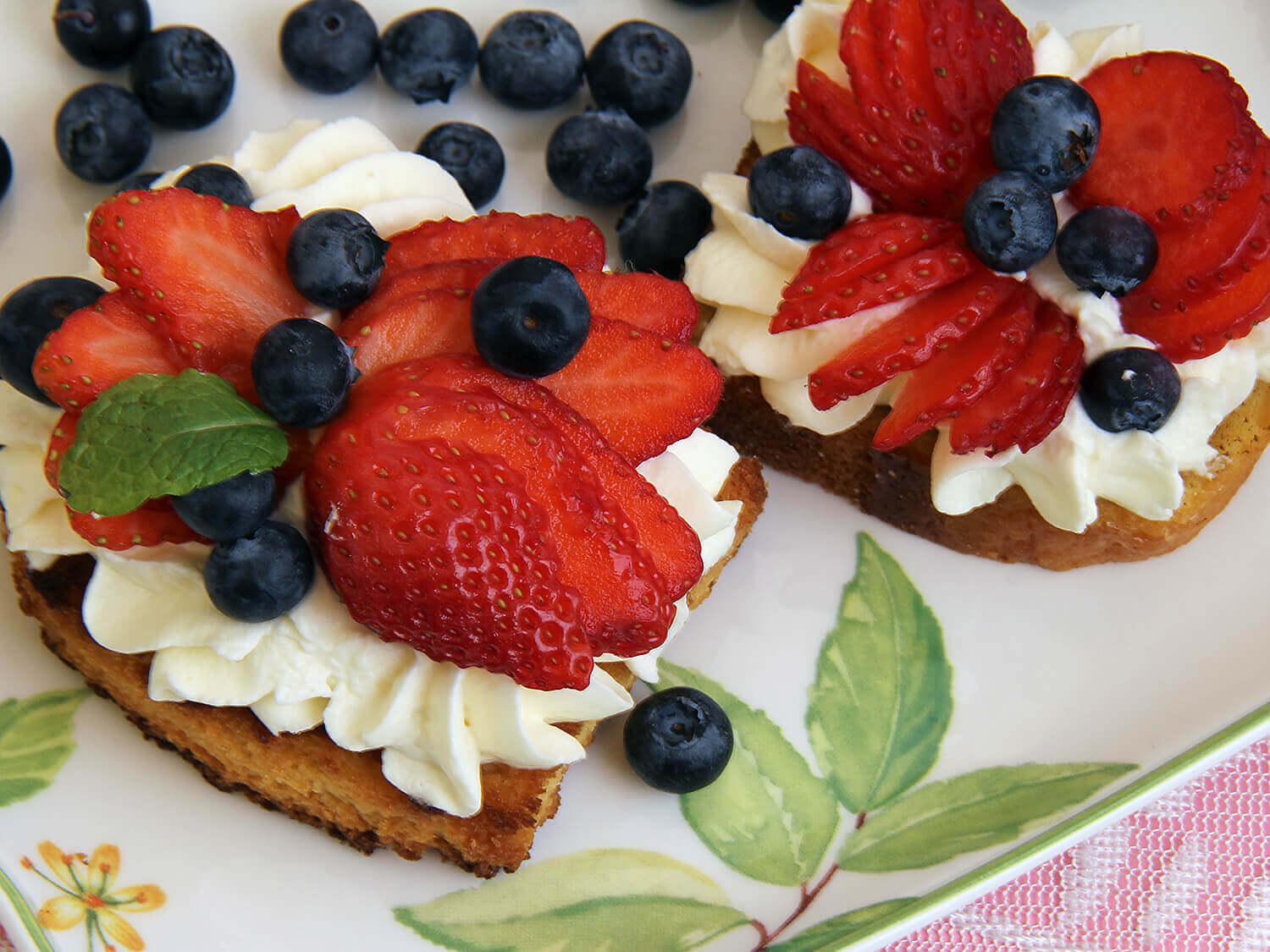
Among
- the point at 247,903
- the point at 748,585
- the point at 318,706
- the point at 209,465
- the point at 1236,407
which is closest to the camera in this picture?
the point at 209,465

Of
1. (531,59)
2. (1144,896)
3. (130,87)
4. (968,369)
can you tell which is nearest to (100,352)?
(130,87)

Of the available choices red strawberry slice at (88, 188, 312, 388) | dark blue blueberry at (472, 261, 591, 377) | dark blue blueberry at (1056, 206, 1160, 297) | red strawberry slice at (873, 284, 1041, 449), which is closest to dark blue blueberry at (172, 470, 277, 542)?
red strawberry slice at (88, 188, 312, 388)

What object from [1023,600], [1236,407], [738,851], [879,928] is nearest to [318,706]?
[738,851]

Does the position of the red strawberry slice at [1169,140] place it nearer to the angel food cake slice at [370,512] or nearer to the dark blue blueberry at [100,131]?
the angel food cake slice at [370,512]

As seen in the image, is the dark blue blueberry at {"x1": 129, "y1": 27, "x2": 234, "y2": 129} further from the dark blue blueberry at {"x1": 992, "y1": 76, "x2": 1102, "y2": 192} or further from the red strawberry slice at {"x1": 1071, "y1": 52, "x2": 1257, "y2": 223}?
the red strawberry slice at {"x1": 1071, "y1": 52, "x2": 1257, "y2": 223}

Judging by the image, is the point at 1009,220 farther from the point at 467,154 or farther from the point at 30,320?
the point at 30,320

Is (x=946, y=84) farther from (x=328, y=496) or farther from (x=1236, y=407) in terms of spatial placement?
(x=328, y=496)
